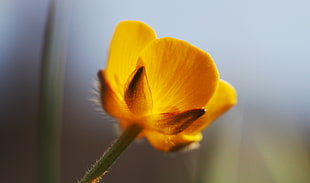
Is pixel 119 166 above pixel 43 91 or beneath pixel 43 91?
beneath

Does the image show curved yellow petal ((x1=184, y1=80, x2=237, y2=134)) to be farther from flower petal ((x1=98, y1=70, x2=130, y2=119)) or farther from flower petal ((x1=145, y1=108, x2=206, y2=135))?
flower petal ((x1=98, y1=70, x2=130, y2=119))

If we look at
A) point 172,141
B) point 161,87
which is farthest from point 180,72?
point 172,141

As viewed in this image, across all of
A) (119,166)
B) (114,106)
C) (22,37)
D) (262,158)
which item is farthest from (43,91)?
(22,37)

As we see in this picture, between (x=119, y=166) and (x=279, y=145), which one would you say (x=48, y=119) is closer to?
(x=279, y=145)

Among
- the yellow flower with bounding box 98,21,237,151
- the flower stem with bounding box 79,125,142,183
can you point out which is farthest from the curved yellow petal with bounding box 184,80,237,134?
the flower stem with bounding box 79,125,142,183

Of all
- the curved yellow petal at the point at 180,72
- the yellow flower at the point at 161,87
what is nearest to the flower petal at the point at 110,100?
the yellow flower at the point at 161,87
